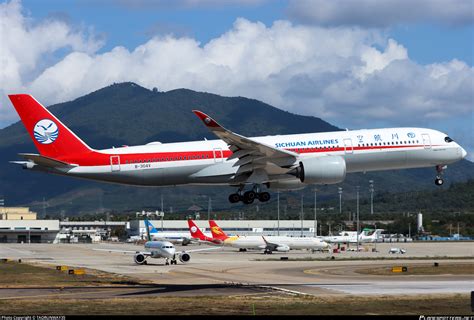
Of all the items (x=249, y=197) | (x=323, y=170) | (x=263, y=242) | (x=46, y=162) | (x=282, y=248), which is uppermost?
(x=46, y=162)

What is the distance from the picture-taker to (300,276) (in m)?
104

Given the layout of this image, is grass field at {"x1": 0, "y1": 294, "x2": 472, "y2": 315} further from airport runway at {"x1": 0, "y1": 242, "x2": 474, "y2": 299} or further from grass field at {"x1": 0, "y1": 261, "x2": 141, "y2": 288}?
grass field at {"x1": 0, "y1": 261, "x2": 141, "y2": 288}

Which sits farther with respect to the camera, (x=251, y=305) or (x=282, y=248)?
(x=282, y=248)

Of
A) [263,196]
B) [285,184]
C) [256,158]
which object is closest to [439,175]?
[285,184]

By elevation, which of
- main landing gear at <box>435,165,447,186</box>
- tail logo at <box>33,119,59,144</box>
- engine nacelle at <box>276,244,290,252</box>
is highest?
tail logo at <box>33,119,59,144</box>

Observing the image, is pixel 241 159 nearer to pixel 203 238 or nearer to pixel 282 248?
pixel 282 248

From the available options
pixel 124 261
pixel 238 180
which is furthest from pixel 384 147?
pixel 124 261

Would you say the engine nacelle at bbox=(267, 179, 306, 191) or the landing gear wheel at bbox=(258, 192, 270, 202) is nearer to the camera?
the landing gear wheel at bbox=(258, 192, 270, 202)

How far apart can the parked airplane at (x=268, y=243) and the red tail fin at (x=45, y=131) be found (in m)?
98.4

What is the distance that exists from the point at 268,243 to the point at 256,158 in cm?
9818

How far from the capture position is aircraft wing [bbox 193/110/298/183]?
72938 millimetres

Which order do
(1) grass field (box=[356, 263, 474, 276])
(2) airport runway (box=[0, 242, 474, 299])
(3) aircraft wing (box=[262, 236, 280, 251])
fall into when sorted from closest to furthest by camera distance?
1. (2) airport runway (box=[0, 242, 474, 299])
2. (1) grass field (box=[356, 263, 474, 276])
3. (3) aircraft wing (box=[262, 236, 280, 251])

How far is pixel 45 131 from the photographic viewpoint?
252 feet

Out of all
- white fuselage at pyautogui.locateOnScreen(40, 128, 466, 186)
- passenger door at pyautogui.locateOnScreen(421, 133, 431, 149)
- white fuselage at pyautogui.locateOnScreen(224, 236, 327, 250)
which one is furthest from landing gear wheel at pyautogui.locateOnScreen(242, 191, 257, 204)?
white fuselage at pyautogui.locateOnScreen(224, 236, 327, 250)
